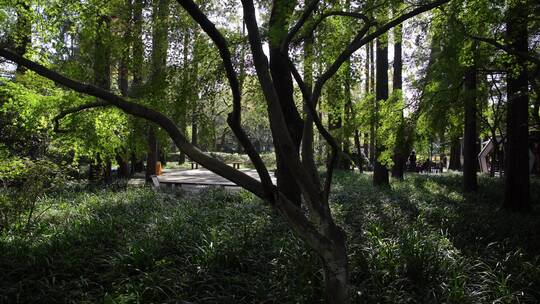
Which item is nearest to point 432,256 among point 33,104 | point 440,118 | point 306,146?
point 306,146

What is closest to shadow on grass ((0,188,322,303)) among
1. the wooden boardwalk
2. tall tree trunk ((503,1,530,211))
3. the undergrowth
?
the undergrowth

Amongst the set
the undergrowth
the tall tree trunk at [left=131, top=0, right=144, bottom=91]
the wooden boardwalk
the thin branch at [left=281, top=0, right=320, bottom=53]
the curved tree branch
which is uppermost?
the tall tree trunk at [left=131, top=0, right=144, bottom=91]

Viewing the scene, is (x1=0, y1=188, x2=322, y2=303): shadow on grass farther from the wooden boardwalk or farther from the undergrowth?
the wooden boardwalk

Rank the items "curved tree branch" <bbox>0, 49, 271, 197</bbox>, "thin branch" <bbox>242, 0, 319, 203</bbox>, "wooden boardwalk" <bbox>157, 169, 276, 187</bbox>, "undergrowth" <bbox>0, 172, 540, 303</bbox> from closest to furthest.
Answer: "curved tree branch" <bbox>0, 49, 271, 197</bbox>, "thin branch" <bbox>242, 0, 319, 203</bbox>, "undergrowth" <bbox>0, 172, 540, 303</bbox>, "wooden boardwalk" <bbox>157, 169, 276, 187</bbox>

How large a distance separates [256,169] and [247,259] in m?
2.37

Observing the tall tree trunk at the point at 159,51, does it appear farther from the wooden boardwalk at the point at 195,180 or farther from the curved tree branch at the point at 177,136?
the wooden boardwalk at the point at 195,180

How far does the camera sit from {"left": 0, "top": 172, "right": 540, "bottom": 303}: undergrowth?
473cm

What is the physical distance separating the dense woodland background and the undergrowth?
29mm

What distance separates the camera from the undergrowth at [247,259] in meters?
4.73

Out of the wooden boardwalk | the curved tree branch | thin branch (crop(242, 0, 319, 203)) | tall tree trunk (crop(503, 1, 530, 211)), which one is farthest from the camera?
the wooden boardwalk

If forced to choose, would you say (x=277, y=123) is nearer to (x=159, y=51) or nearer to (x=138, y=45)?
(x=138, y=45)

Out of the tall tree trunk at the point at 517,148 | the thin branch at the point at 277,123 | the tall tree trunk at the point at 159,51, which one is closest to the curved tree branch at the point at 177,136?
the thin branch at the point at 277,123

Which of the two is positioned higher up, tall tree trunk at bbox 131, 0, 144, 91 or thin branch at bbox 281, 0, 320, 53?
tall tree trunk at bbox 131, 0, 144, 91

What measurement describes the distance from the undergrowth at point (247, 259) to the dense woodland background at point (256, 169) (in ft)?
0.10
